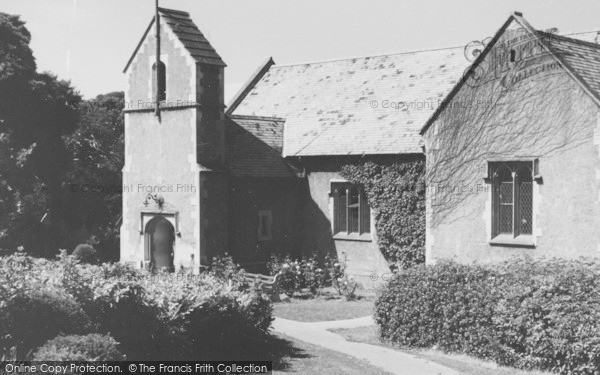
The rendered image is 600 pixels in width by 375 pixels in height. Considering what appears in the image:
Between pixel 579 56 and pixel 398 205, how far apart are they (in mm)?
7338

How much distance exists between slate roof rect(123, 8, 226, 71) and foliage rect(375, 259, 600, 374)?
11.8 meters

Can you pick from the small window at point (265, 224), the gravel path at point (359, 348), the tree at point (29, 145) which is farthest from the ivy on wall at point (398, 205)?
the tree at point (29, 145)

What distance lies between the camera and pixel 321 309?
22812 mm

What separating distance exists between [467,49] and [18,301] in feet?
63.7

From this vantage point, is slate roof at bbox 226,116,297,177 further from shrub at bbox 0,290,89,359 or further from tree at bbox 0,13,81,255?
shrub at bbox 0,290,89,359

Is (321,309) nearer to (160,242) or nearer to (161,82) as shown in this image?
(160,242)

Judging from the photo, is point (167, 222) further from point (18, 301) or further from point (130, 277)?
point (18, 301)

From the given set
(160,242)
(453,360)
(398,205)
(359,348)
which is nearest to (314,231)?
(398,205)

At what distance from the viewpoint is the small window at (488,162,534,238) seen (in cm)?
2075

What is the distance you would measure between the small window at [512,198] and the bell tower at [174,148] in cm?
946

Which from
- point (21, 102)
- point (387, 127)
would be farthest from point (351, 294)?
point (21, 102)

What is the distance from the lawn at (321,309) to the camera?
2128cm

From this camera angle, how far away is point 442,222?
73.5ft

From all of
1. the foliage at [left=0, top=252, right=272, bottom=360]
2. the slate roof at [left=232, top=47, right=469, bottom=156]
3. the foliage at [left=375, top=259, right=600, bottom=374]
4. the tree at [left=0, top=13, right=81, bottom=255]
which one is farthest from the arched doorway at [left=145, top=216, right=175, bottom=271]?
the foliage at [left=375, top=259, right=600, bottom=374]
